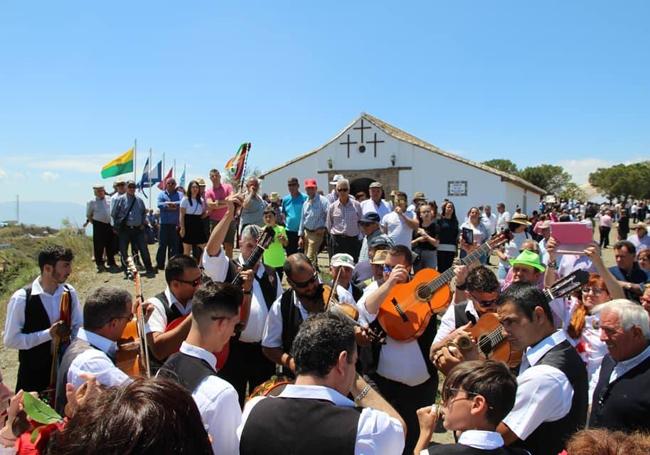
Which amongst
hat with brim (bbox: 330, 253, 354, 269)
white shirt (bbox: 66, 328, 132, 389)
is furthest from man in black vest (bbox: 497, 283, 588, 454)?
white shirt (bbox: 66, 328, 132, 389)

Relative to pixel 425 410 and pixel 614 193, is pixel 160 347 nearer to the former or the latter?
pixel 425 410

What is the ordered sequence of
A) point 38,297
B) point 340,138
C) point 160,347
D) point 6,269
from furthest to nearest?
point 340,138 < point 6,269 < point 38,297 < point 160,347

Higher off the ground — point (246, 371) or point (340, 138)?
point (340, 138)

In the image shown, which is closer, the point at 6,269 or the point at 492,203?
the point at 6,269

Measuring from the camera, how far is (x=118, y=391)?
44.6 inches

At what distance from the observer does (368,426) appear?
191cm

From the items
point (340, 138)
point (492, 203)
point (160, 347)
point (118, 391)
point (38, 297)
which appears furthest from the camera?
point (340, 138)

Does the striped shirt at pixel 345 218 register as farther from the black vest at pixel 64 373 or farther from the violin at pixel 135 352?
the black vest at pixel 64 373

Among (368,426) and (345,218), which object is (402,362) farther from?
(345,218)

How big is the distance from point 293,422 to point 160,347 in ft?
5.54

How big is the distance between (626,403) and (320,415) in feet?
6.10

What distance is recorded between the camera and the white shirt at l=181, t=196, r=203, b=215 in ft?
30.2

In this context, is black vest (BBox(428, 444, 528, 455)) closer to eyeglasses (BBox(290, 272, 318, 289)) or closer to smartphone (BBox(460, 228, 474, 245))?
eyeglasses (BBox(290, 272, 318, 289))

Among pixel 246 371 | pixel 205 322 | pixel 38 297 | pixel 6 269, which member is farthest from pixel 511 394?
pixel 6 269
